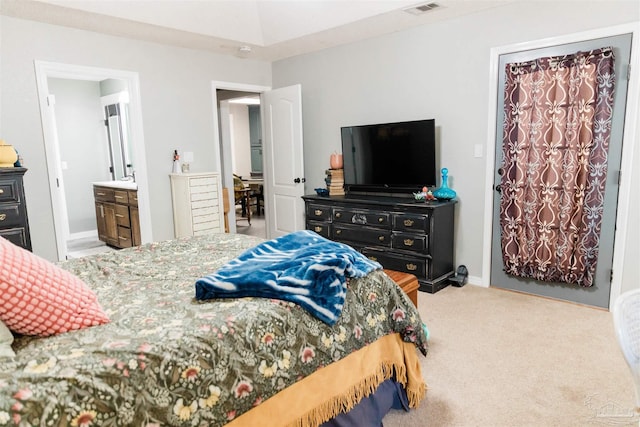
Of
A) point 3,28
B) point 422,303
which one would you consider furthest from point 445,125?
point 3,28

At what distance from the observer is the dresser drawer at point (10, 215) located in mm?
3234

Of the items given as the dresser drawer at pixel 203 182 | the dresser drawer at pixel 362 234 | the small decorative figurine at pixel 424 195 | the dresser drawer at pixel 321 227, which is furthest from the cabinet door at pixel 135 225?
the small decorative figurine at pixel 424 195

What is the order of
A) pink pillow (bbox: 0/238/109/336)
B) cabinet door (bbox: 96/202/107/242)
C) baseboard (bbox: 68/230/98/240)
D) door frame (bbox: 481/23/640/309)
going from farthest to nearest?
baseboard (bbox: 68/230/98/240) < cabinet door (bbox: 96/202/107/242) < door frame (bbox: 481/23/640/309) < pink pillow (bbox: 0/238/109/336)

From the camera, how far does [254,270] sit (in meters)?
1.74

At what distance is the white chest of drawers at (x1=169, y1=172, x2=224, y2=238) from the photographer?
4.56 m

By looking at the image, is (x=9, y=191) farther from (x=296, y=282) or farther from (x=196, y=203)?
(x=296, y=282)

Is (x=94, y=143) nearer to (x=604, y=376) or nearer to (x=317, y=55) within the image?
(x=317, y=55)

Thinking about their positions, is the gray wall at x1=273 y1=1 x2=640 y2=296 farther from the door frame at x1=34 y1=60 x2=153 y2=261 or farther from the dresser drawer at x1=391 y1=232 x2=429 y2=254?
the door frame at x1=34 y1=60 x2=153 y2=261

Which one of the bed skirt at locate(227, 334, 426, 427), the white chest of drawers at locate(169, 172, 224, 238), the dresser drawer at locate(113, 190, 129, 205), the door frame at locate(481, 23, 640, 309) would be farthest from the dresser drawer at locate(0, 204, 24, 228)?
the door frame at locate(481, 23, 640, 309)

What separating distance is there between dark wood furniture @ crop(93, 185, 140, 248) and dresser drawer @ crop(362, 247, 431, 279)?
2798 mm

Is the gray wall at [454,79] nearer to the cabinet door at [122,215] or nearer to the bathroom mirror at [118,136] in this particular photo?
the cabinet door at [122,215]

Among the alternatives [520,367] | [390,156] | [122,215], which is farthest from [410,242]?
Result: [122,215]

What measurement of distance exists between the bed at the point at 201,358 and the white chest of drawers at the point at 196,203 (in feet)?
7.92

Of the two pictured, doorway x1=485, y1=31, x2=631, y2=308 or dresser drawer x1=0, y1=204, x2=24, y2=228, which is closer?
doorway x1=485, y1=31, x2=631, y2=308
